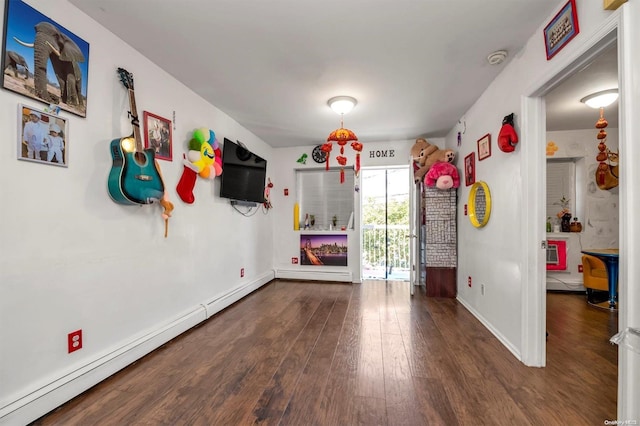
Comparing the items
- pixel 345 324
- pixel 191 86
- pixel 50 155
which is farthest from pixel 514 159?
pixel 50 155

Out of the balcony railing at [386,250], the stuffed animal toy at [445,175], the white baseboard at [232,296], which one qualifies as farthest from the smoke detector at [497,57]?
the white baseboard at [232,296]

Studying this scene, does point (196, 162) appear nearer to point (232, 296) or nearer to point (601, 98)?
point (232, 296)

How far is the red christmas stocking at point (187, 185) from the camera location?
97.9 inches

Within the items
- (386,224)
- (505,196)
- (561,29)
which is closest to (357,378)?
(505,196)

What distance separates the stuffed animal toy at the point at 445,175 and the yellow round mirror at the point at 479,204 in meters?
0.47

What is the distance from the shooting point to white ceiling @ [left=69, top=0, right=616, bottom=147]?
5.27 feet

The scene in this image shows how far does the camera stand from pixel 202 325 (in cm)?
265

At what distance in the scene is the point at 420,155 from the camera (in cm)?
394

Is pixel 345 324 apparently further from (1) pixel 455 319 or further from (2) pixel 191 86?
(2) pixel 191 86

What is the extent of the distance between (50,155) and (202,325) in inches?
72.9

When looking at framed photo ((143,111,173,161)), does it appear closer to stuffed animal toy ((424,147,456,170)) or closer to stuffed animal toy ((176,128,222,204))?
stuffed animal toy ((176,128,222,204))

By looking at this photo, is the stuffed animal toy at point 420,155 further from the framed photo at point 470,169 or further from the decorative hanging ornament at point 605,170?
the decorative hanging ornament at point 605,170

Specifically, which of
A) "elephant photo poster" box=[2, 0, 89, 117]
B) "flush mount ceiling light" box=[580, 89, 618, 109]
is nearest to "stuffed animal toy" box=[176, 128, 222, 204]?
"elephant photo poster" box=[2, 0, 89, 117]

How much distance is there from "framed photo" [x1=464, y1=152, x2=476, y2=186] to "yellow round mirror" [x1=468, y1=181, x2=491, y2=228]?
12 cm
